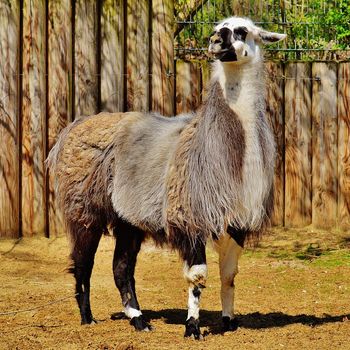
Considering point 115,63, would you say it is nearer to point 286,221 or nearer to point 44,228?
point 44,228

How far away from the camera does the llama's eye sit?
6258 mm

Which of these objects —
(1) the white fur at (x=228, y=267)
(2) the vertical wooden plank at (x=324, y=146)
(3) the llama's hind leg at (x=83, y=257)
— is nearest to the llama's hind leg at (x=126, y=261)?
(3) the llama's hind leg at (x=83, y=257)

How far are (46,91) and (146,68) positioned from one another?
1133 mm

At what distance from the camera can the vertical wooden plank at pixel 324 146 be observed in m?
9.89

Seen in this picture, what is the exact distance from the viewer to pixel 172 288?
8.24 meters

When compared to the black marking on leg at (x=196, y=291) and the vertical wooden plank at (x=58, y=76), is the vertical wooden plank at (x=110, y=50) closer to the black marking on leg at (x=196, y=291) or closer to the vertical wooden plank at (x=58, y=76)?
the vertical wooden plank at (x=58, y=76)

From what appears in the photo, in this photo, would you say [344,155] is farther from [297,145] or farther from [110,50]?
[110,50]

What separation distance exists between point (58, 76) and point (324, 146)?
3.06 meters

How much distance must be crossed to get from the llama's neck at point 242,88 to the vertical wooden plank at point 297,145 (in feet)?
12.0

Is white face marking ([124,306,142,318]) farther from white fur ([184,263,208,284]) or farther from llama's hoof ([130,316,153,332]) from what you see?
white fur ([184,263,208,284])

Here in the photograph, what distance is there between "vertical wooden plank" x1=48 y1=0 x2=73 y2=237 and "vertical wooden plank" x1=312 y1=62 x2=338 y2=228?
2.77 m

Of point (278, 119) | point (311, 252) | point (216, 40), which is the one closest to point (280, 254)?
point (311, 252)

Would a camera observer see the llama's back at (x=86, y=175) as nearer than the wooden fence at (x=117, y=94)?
Yes

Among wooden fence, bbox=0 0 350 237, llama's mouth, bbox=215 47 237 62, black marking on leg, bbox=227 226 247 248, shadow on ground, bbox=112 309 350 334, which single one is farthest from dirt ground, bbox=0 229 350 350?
llama's mouth, bbox=215 47 237 62
